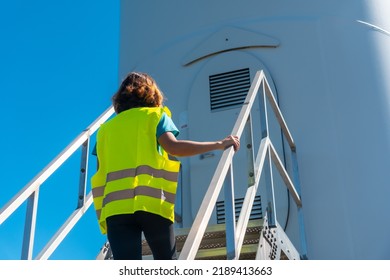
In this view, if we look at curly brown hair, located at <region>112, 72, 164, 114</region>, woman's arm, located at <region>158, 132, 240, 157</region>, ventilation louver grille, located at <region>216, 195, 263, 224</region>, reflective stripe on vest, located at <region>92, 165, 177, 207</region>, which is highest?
ventilation louver grille, located at <region>216, 195, 263, 224</region>

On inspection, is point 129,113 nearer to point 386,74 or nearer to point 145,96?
point 145,96

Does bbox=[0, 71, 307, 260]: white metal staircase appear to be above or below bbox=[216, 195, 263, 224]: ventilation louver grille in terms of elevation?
below

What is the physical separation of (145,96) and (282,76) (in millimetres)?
2448

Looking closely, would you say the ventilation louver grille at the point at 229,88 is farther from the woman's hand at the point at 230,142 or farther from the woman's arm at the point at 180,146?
the woman's arm at the point at 180,146

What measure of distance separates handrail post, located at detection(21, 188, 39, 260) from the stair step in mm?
835

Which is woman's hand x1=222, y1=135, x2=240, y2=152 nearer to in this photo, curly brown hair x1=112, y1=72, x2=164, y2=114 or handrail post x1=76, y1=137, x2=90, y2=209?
curly brown hair x1=112, y1=72, x2=164, y2=114

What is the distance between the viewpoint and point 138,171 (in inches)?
97.9

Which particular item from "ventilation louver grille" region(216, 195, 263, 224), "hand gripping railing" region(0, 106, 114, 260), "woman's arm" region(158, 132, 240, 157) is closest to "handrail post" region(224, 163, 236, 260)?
"woman's arm" region(158, 132, 240, 157)

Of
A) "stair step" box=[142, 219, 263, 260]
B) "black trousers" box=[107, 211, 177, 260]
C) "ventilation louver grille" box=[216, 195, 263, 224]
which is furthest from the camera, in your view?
"ventilation louver grille" box=[216, 195, 263, 224]

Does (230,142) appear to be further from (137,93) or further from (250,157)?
(250,157)

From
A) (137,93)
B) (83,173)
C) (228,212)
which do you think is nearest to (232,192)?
(228,212)

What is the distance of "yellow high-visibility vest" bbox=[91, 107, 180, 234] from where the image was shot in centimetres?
244

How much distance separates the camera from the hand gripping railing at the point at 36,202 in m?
2.81

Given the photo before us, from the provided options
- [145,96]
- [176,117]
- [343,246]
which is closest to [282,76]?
[176,117]
